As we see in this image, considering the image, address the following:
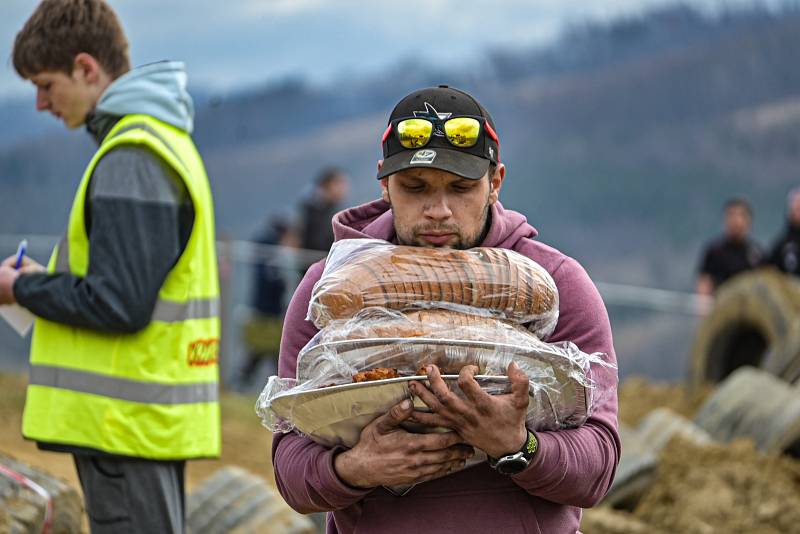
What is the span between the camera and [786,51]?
2061 centimetres

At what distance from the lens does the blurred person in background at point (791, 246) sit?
12.1 meters

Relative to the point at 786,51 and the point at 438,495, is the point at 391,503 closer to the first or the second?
the point at 438,495

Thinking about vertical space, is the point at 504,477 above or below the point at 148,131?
below

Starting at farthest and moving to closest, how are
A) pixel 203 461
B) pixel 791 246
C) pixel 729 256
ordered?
pixel 729 256
pixel 791 246
pixel 203 461

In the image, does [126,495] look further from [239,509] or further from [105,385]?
[239,509]

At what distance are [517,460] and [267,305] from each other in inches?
411

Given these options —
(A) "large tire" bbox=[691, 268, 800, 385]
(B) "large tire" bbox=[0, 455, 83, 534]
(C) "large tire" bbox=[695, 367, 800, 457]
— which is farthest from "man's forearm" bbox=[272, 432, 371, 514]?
(A) "large tire" bbox=[691, 268, 800, 385]

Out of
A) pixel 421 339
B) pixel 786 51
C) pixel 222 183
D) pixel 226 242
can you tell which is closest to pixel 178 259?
pixel 421 339

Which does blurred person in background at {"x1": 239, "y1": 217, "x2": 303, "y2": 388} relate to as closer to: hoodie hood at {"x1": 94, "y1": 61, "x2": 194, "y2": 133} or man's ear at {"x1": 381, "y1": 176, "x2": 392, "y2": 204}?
hoodie hood at {"x1": 94, "y1": 61, "x2": 194, "y2": 133}

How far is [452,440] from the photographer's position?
248 cm

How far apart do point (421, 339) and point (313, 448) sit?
1.29ft

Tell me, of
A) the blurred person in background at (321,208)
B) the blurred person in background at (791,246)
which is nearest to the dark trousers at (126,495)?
the blurred person in background at (321,208)

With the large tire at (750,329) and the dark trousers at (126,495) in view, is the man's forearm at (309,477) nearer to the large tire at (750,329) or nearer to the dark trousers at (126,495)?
the dark trousers at (126,495)

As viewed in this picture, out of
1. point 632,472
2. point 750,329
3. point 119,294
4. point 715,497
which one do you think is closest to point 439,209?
point 119,294
